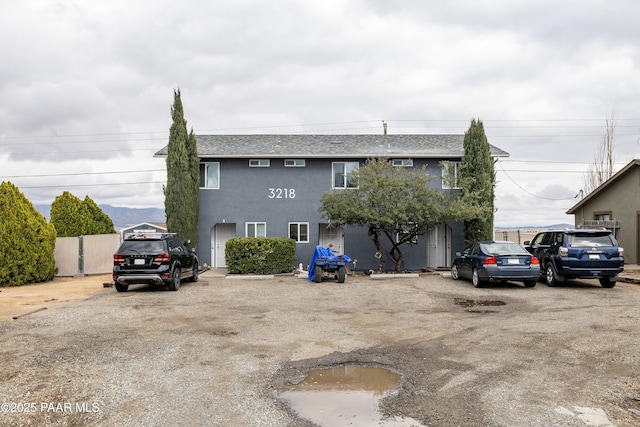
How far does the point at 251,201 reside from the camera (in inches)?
946

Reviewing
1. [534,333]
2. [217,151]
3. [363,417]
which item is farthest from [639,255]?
[363,417]

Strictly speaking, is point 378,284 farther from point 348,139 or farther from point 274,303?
point 348,139

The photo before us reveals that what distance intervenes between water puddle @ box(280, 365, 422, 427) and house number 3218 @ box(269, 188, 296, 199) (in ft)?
56.8

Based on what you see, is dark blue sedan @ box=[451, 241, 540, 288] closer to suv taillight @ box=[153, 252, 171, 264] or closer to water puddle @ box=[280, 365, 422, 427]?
suv taillight @ box=[153, 252, 171, 264]

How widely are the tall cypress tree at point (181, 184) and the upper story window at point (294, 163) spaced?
4127 mm

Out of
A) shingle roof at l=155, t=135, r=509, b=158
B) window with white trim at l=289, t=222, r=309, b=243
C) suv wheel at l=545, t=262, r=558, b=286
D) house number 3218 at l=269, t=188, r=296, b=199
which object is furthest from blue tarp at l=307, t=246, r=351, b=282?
suv wheel at l=545, t=262, r=558, b=286

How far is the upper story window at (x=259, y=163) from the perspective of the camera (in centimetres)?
2411

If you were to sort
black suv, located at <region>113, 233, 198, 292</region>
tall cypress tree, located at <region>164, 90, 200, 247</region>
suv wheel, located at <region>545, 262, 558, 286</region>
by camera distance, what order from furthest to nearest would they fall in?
1. tall cypress tree, located at <region>164, 90, 200, 247</region>
2. suv wheel, located at <region>545, 262, 558, 286</region>
3. black suv, located at <region>113, 233, 198, 292</region>

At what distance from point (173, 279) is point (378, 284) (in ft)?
22.3

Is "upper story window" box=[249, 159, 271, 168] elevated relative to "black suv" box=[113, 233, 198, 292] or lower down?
elevated

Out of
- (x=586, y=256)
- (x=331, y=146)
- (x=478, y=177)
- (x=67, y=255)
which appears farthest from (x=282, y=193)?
(x=586, y=256)

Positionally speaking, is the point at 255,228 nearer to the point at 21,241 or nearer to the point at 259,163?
the point at 259,163

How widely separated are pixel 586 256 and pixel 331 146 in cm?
1290

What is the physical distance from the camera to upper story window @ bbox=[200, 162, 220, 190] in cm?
2421
